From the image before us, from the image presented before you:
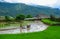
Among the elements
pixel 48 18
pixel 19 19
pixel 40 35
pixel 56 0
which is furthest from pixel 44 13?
pixel 40 35

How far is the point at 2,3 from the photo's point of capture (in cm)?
924

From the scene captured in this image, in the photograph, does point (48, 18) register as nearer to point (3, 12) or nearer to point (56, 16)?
point (56, 16)

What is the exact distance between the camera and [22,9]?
31.5ft

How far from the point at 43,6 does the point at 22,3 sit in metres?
1.29

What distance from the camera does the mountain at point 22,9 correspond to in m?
9.29

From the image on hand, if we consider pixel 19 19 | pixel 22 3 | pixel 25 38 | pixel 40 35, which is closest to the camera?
pixel 25 38

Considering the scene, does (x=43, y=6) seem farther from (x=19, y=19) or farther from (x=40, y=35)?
(x=40, y=35)

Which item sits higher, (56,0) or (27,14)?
(56,0)

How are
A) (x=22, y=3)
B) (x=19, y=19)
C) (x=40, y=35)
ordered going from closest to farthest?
(x=40, y=35), (x=19, y=19), (x=22, y=3)

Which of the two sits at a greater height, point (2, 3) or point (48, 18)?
point (2, 3)

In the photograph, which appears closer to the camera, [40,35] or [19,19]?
[40,35]

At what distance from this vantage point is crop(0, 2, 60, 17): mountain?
9291 millimetres

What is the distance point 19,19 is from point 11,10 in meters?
0.85

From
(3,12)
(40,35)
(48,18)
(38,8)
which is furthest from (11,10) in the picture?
(40,35)
